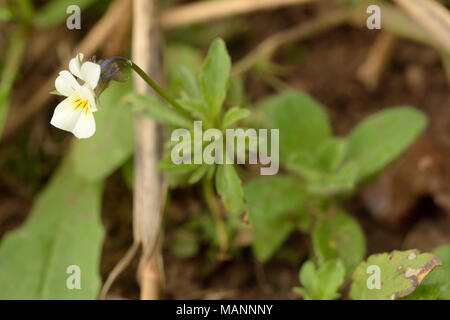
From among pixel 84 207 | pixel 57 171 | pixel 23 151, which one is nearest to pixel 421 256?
pixel 84 207

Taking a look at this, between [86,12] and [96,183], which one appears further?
[86,12]

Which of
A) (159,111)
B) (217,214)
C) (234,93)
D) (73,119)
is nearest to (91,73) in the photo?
(73,119)

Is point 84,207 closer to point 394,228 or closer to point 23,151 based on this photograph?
point 23,151

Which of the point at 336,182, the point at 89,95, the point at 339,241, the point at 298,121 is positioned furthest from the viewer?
the point at 298,121

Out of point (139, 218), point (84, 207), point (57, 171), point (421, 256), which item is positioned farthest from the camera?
point (57, 171)

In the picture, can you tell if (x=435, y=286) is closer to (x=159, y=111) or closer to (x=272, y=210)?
(x=272, y=210)

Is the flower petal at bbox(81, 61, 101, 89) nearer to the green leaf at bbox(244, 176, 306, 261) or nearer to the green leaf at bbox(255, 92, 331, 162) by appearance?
the green leaf at bbox(244, 176, 306, 261)
